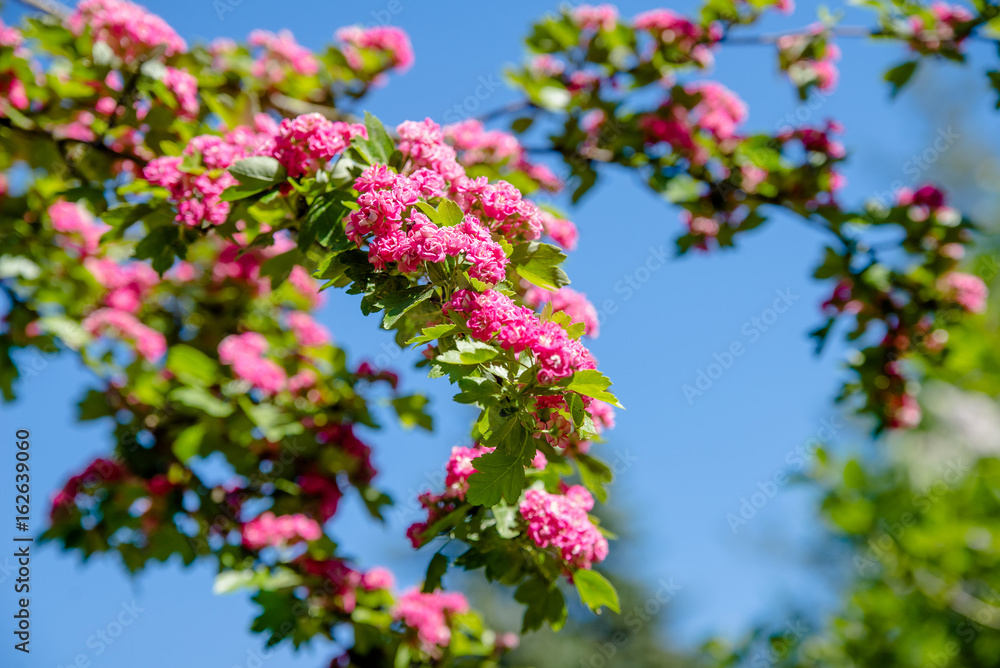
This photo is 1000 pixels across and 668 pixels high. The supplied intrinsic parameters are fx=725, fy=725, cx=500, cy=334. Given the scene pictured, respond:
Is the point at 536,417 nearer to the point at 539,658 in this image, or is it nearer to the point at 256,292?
the point at 256,292

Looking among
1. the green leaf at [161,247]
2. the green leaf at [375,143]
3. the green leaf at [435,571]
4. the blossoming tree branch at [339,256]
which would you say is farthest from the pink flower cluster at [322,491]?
the green leaf at [375,143]

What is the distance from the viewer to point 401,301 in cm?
176

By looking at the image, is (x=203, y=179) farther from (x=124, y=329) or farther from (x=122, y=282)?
(x=122, y=282)

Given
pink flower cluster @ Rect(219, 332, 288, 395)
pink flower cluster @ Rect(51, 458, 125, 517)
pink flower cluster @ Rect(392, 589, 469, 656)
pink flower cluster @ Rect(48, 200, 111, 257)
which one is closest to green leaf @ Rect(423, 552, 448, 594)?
pink flower cluster @ Rect(392, 589, 469, 656)

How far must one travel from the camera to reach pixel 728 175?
4254mm

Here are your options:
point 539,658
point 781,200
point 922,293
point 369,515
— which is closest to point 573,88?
point 781,200

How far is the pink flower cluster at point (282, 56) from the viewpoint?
430 centimetres

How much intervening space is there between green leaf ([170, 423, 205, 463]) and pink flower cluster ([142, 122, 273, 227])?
1.54 meters

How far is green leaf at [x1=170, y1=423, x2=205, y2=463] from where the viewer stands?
11.8 feet

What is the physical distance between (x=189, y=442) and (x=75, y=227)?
231 cm

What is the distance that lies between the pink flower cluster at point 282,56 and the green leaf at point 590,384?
11.2 ft

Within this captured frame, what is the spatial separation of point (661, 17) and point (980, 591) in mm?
6349

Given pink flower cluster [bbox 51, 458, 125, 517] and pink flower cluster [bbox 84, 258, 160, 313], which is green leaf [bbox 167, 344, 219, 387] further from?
pink flower cluster [bbox 84, 258, 160, 313]

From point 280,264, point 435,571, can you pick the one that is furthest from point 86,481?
point 435,571
